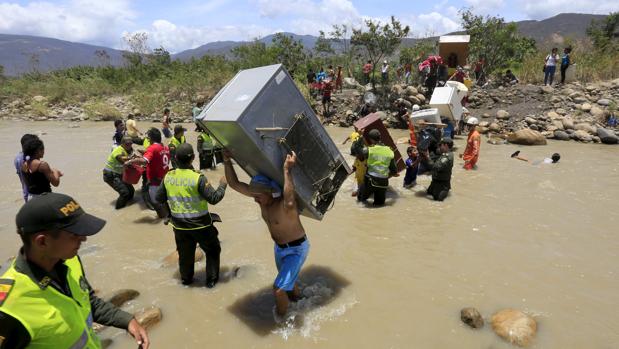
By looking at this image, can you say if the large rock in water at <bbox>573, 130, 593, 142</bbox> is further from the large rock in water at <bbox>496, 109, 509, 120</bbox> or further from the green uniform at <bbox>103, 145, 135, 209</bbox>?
the green uniform at <bbox>103, 145, 135, 209</bbox>

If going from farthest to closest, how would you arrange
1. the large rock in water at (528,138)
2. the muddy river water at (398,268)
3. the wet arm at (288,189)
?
the large rock in water at (528,138) → the muddy river water at (398,268) → the wet arm at (288,189)

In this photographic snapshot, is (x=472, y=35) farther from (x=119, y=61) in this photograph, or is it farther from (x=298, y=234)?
(x=119, y=61)

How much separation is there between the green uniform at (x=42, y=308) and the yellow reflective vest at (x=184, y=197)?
2.01 metres

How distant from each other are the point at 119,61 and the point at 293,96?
30.2m

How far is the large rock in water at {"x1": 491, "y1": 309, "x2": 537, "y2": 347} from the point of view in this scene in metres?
3.51

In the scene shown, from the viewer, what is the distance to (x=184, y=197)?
3977mm

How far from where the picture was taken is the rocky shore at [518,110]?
1265 centimetres

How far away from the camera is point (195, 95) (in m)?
21.0

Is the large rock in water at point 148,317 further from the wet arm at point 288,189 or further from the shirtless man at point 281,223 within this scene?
the wet arm at point 288,189

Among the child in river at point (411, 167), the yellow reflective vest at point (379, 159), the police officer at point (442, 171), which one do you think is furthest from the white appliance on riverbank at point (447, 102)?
the yellow reflective vest at point (379, 159)

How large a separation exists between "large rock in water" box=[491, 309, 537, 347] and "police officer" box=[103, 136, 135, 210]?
5.98 m

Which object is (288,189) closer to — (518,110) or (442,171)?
(442,171)

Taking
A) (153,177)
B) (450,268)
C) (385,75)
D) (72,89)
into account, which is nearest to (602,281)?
(450,268)

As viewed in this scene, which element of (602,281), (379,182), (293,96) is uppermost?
(293,96)
